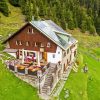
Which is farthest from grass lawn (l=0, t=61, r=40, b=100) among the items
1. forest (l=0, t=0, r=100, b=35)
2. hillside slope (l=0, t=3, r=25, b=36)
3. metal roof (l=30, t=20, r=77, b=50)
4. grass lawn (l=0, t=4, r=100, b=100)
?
forest (l=0, t=0, r=100, b=35)

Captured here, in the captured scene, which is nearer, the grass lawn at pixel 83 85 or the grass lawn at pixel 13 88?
the grass lawn at pixel 13 88

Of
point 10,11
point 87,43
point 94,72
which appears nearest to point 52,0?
point 10,11

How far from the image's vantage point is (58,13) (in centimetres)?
12525

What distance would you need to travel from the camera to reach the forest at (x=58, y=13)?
108 m

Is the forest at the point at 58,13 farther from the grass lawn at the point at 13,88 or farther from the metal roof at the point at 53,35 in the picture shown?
the grass lawn at the point at 13,88

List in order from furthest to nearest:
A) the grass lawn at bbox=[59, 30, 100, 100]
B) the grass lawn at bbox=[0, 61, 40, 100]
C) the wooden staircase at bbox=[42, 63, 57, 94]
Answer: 1. the grass lawn at bbox=[59, 30, 100, 100]
2. the wooden staircase at bbox=[42, 63, 57, 94]
3. the grass lawn at bbox=[0, 61, 40, 100]

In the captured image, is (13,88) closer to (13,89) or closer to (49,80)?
(13,89)

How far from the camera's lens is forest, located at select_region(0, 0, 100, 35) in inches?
4237

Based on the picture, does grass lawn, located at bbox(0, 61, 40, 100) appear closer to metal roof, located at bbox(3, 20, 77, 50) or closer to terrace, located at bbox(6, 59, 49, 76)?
terrace, located at bbox(6, 59, 49, 76)

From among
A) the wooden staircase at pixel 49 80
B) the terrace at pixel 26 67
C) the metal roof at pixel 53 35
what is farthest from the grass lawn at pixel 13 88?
the metal roof at pixel 53 35

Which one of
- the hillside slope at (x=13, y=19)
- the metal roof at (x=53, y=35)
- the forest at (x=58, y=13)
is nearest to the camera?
the metal roof at (x=53, y=35)

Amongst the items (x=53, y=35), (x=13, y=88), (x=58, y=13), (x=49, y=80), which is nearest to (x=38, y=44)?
(x=53, y=35)

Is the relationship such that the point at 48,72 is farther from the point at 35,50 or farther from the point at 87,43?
the point at 87,43

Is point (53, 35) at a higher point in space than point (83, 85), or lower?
higher
